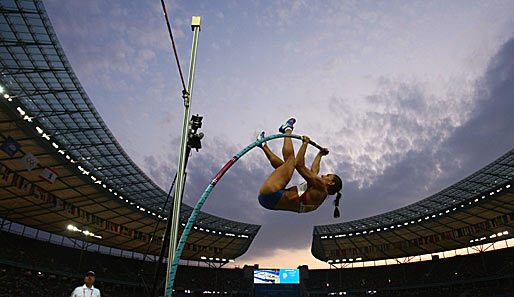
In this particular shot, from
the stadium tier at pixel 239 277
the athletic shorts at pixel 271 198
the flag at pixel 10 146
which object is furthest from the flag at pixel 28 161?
the athletic shorts at pixel 271 198

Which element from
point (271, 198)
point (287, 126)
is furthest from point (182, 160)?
point (287, 126)

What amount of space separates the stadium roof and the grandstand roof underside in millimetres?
17806

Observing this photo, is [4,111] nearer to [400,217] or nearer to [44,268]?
[44,268]

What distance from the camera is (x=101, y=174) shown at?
26.3 meters

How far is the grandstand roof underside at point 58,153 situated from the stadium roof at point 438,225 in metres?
17.8

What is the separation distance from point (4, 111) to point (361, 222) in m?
37.1

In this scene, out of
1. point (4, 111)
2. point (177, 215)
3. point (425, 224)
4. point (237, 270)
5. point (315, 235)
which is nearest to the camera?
point (177, 215)

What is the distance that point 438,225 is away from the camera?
35188 mm

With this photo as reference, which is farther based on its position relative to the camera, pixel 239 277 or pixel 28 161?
pixel 239 277

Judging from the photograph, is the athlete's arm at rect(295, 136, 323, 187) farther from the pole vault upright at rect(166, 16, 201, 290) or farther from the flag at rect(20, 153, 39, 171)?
the flag at rect(20, 153, 39, 171)

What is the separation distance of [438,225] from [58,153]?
35.1 metres

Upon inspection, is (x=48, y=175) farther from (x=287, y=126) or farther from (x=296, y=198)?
(x=296, y=198)

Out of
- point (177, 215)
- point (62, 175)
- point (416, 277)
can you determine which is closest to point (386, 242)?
point (416, 277)

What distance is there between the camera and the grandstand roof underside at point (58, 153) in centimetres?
1558
